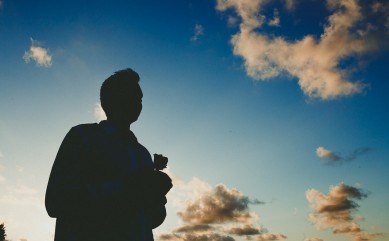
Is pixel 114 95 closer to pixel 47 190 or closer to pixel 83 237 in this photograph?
pixel 47 190

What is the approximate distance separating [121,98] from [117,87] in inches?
6.4

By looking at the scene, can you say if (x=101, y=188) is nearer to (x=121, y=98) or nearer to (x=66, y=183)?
(x=66, y=183)

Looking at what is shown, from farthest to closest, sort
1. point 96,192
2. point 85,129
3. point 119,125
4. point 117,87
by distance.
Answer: point 117,87
point 119,125
point 85,129
point 96,192

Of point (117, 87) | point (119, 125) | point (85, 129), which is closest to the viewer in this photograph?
point (85, 129)

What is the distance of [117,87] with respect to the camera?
135 inches

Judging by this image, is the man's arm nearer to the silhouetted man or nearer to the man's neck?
the silhouetted man

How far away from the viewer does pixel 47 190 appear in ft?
8.34

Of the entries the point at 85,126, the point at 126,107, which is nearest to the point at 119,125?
the point at 126,107

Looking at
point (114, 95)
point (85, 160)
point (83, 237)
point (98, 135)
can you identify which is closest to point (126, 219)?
point (83, 237)

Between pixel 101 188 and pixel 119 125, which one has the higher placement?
pixel 119 125

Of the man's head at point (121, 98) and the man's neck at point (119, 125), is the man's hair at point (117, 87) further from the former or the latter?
the man's neck at point (119, 125)

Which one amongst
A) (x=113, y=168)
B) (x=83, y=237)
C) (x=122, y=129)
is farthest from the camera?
(x=122, y=129)

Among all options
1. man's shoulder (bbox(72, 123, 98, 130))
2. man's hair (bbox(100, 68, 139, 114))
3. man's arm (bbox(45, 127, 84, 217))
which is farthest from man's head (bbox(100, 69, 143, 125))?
man's arm (bbox(45, 127, 84, 217))

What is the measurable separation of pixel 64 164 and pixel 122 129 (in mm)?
823
